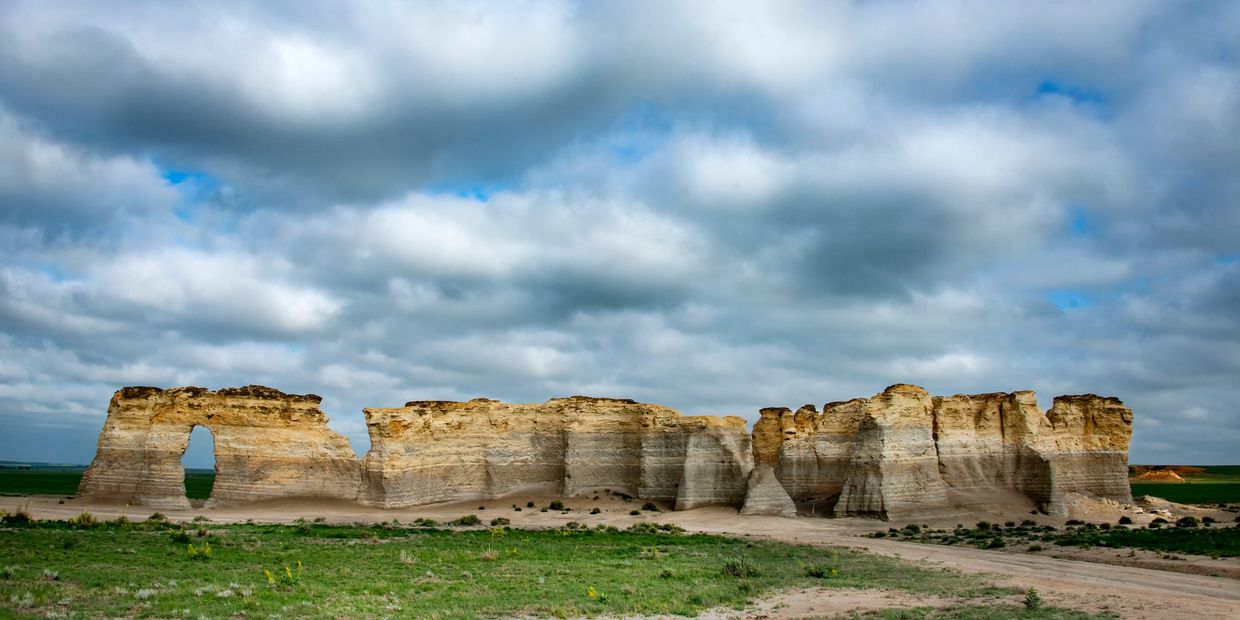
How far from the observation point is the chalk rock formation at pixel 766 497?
48438 mm

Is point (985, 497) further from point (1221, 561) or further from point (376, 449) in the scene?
point (376, 449)

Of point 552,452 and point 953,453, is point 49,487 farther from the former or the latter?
point 953,453

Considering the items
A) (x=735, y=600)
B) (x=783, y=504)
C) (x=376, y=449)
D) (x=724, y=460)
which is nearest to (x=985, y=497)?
(x=783, y=504)

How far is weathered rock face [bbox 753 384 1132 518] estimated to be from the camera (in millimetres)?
46375

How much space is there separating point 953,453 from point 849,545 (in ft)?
60.2

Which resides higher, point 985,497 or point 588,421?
point 588,421

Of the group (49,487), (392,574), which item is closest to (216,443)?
(392,574)

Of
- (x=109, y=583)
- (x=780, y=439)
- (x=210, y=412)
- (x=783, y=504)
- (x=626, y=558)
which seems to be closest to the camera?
(x=109, y=583)

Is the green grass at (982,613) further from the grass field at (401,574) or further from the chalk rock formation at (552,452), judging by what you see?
the chalk rock formation at (552,452)

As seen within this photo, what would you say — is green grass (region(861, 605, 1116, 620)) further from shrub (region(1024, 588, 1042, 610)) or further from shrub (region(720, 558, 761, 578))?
shrub (region(720, 558, 761, 578))

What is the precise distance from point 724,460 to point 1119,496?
26.3 meters

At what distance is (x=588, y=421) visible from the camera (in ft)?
182

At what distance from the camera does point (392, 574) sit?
21.5m

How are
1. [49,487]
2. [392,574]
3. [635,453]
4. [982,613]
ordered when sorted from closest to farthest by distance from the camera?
[982,613] < [392,574] < [635,453] < [49,487]
